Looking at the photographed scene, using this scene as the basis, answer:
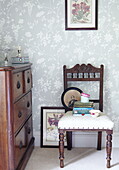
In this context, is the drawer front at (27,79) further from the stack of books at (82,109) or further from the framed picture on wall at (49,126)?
the stack of books at (82,109)

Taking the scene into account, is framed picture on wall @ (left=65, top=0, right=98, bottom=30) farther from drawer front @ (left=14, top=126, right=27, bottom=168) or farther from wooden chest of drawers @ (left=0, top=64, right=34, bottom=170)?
drawer front @ (left=14, top=126, right=27, bottom=168)

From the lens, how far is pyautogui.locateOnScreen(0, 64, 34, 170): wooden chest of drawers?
7.36ft

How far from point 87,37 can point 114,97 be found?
81 centimetres

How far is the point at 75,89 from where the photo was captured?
10.2 feet

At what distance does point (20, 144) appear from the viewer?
261 centimetres

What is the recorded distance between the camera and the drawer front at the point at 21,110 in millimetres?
2449

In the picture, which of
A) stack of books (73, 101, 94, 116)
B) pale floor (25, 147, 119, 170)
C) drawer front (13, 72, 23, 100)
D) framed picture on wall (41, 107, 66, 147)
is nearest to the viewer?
drawer front (13, 72, 23, 100)

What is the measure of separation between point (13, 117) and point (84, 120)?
74 cm

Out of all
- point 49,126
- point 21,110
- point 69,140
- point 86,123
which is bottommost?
point 69,140

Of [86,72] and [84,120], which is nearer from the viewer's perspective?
[84,120]

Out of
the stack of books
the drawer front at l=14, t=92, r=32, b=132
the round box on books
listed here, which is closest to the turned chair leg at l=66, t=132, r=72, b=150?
the round box on books

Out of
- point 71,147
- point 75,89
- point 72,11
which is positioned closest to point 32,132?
point 71,147

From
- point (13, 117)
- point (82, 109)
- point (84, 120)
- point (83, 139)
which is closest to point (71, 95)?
point (82, 109)

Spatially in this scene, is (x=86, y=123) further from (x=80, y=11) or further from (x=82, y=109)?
(x=80, y=11)
